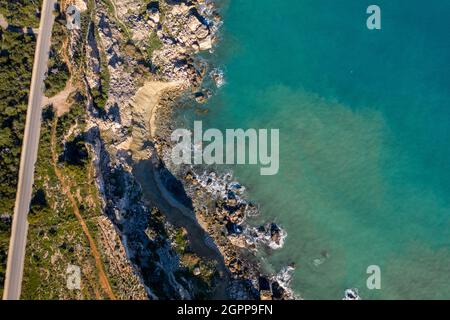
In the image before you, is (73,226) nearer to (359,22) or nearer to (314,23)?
(314,23)

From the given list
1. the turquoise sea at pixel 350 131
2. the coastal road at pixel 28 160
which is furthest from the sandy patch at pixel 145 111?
the coastal road at pixel 28 160

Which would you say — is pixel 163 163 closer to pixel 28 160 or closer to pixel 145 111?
pixel 145 111

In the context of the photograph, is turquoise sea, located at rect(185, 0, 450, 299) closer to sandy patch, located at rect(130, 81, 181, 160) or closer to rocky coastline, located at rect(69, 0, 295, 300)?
rocky coastline, located at rect(69, 0, 295, 300)

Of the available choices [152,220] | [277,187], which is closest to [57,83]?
[152,220]

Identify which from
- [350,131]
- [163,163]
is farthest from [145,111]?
[350,131]

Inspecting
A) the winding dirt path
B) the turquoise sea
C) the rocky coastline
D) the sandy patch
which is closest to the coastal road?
the winding dirt path

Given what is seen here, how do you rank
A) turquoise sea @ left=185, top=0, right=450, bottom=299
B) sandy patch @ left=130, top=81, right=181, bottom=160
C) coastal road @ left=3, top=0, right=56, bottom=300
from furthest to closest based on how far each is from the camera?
sandy patch @ left=130, top=81, right=181, bottom=160 < turquoise sea @ left=185, top=0, right=450, bottom=299 < coastal road @ left=3, top=0, right=56, bottom=300
